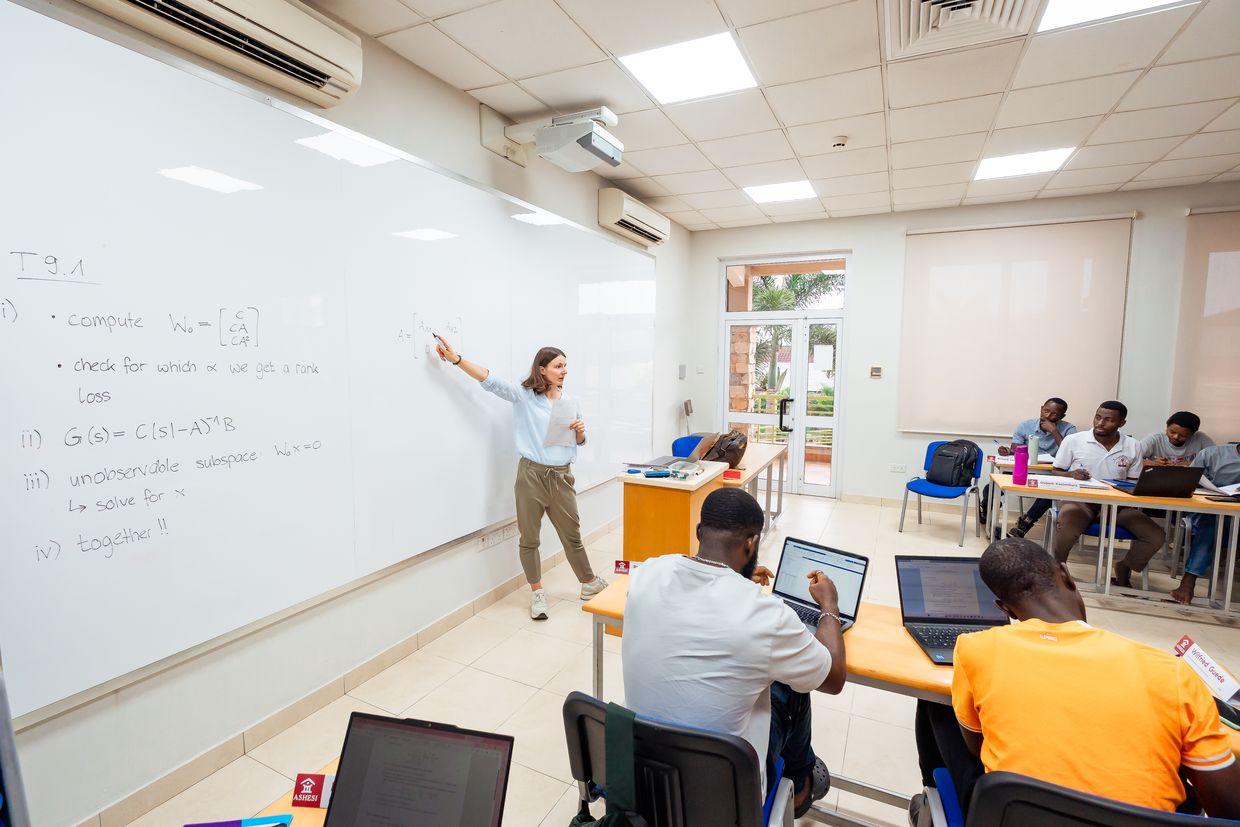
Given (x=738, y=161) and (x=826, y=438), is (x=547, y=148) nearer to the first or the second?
(x=738, y=161)

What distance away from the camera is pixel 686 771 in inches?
43.1

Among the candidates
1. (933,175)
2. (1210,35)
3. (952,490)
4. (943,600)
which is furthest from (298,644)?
(933,175)

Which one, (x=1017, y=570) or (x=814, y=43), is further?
(x=814, y=43)

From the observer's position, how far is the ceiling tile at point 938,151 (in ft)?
12.0

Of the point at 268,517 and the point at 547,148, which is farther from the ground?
the point at 547,148

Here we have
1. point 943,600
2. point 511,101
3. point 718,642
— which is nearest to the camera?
point 718,642

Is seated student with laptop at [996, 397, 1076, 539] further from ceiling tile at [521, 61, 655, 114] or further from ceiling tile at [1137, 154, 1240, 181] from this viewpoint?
ceiling tile at [521, 61, 655, 114]

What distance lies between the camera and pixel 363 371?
251cm

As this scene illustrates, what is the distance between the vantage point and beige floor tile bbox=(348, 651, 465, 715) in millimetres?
2490

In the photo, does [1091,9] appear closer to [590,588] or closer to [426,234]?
[426,234]

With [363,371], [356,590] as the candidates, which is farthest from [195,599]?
[363,371]

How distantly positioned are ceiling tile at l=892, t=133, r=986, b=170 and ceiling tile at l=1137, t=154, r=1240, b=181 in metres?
1.51

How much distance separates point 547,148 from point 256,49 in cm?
157

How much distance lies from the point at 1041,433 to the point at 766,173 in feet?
10.8
